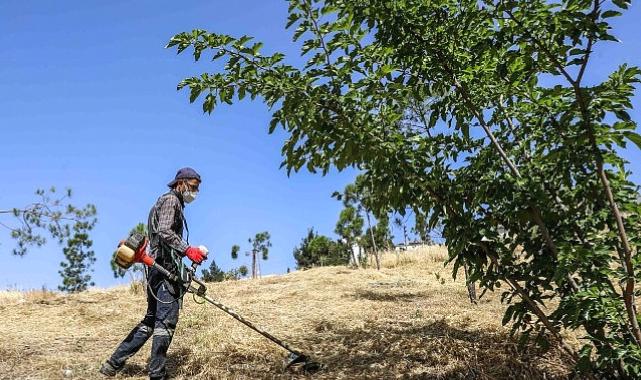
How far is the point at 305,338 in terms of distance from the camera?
6.22 metres

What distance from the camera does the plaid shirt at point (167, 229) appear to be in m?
4.77

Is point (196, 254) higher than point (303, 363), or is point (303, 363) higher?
point (196, 254)

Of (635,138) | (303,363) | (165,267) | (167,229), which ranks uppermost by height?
(167,229)

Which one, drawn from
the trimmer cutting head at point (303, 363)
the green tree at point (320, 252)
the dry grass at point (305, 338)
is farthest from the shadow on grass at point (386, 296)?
the green tree at point (320, 252)

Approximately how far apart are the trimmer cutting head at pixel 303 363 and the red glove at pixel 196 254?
1.31 m

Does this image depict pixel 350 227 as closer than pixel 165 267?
No

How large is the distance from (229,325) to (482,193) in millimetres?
4702

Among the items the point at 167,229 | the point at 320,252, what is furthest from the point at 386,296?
the point at 320,252

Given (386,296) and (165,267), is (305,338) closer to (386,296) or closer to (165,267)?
(165,267)

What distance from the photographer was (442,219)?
3283 mm

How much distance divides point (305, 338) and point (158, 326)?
6.90 ft

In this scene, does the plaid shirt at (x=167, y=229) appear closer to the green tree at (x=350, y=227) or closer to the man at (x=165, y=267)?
the man at (x=165, y=267)

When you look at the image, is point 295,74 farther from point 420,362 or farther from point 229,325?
point 229,325

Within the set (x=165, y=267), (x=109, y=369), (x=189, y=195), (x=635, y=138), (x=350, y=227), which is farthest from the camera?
(x=350, y=227)
